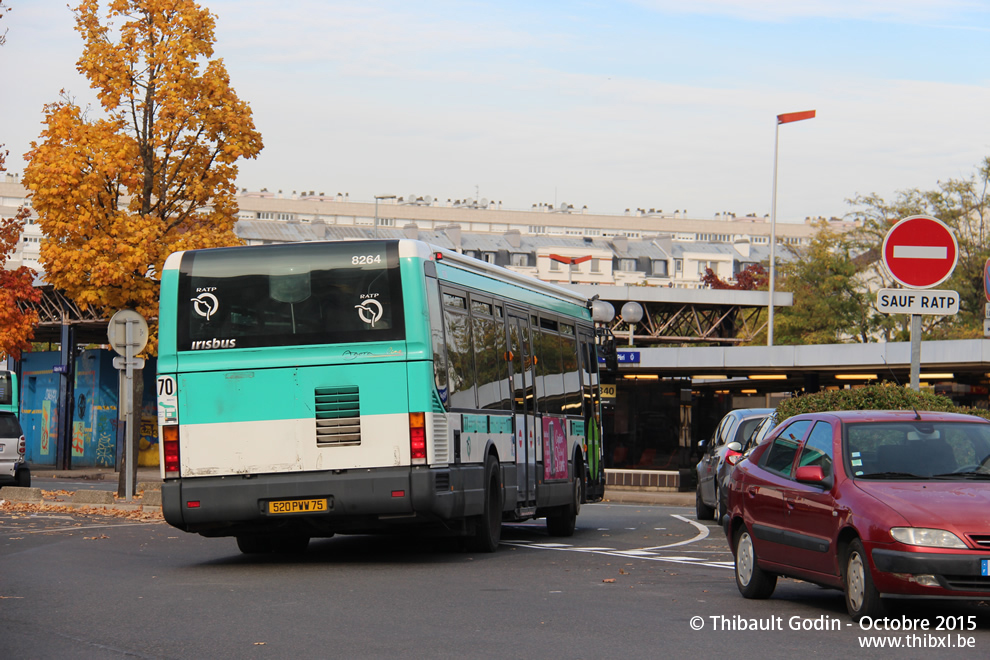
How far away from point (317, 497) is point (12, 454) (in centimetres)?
1743

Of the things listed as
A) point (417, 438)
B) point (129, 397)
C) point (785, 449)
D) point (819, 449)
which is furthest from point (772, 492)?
point (129, 397)

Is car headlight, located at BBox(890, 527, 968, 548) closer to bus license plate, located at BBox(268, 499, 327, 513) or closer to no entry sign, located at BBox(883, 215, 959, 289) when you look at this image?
no entry sign, located at BBox(883, 215, 959, 289)

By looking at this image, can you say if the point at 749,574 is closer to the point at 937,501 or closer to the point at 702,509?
the point at 937,501

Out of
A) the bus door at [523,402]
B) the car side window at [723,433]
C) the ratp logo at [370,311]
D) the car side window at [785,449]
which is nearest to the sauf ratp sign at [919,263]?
the car side window at [785,449]

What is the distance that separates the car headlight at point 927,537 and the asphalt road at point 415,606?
580mm

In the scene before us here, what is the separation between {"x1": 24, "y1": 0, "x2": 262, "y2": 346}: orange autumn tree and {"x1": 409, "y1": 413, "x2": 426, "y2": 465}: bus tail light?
41.1ft

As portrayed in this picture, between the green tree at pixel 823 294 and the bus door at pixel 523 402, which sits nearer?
the bus door at pixel 523 402

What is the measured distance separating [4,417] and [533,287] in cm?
1540

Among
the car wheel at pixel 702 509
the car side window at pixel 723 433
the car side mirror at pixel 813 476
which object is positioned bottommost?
the car wheel at pixel 702 509

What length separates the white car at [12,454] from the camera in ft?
94.7

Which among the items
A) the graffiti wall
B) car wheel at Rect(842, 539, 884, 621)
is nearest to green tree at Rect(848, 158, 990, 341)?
the graffiti wall

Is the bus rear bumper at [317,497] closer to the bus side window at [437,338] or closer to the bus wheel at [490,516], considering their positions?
the bus side window at [437,338]

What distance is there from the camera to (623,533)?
63.6 feet

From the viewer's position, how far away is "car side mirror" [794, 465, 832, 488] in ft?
32.7
